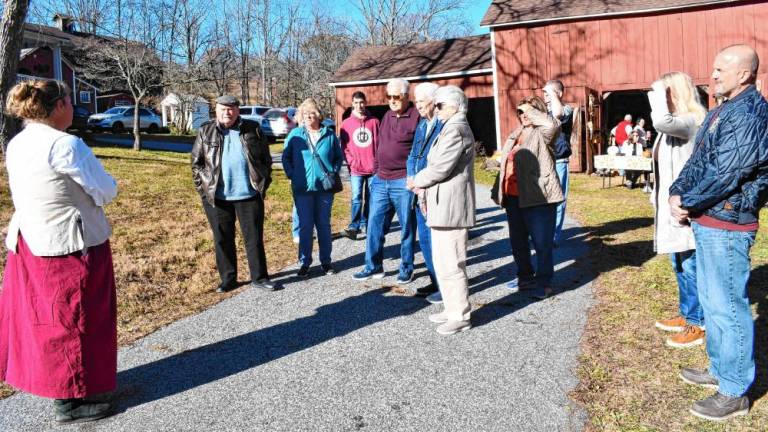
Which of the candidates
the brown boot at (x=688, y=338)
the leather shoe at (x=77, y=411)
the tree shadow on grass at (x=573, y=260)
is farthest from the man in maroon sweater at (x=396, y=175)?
the leather shoe at (x=77, y=411)

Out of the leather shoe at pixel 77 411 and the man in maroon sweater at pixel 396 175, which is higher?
the man in maroon sweater at pixel 396 175

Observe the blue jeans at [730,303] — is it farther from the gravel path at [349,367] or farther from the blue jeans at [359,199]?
the blue jeans at [359,199]

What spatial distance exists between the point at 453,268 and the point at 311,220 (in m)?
2.30

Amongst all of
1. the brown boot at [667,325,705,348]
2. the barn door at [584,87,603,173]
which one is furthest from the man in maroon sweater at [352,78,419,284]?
the barn door at [584,87,603,173]

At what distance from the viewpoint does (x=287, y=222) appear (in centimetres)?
954

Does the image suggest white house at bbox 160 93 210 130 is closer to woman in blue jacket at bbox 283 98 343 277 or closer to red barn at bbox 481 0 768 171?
red barn at bbox 481 0 768 171

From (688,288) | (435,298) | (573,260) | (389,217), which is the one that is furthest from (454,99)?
(573,260)

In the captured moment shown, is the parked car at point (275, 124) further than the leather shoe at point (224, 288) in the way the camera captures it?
Yes

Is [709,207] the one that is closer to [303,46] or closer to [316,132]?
[316,132]

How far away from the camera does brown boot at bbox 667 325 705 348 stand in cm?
433

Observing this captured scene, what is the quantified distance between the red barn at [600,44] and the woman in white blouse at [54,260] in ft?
50.1

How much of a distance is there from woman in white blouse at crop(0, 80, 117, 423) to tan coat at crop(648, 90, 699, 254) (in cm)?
326

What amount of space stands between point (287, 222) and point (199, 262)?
97.5 inches

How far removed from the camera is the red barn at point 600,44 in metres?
16.4
